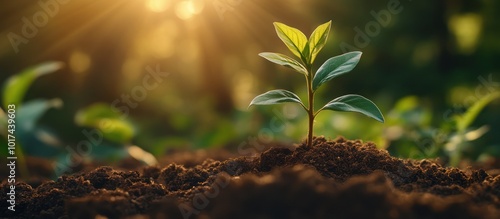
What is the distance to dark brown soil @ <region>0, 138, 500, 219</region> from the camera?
3.43 ft

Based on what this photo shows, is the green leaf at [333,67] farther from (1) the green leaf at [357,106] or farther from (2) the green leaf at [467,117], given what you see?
(2) the green leaf at [467,117]

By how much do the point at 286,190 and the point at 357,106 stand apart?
47cm

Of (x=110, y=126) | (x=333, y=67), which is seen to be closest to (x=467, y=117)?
(x=333, y=67)

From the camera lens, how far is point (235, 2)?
16.9 feet

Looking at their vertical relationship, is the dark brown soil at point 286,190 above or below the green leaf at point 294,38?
below

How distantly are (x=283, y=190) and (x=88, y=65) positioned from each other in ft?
13.1

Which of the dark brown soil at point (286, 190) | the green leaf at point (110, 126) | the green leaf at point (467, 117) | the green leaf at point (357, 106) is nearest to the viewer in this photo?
the dark brown soil at point (286, 190)

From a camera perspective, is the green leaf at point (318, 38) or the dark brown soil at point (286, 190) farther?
the green leaf at point (318, 38)

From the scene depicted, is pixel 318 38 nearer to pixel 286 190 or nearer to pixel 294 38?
pixel 294 38

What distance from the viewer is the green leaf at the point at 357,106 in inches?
56.8

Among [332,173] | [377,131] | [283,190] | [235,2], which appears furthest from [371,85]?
[283,190]

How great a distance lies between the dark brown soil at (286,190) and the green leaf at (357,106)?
0.14m

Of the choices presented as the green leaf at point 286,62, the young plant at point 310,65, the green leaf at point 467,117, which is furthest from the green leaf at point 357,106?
the green leaf at point 467,117

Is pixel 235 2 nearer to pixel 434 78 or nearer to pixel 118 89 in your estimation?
pixel 118 89
